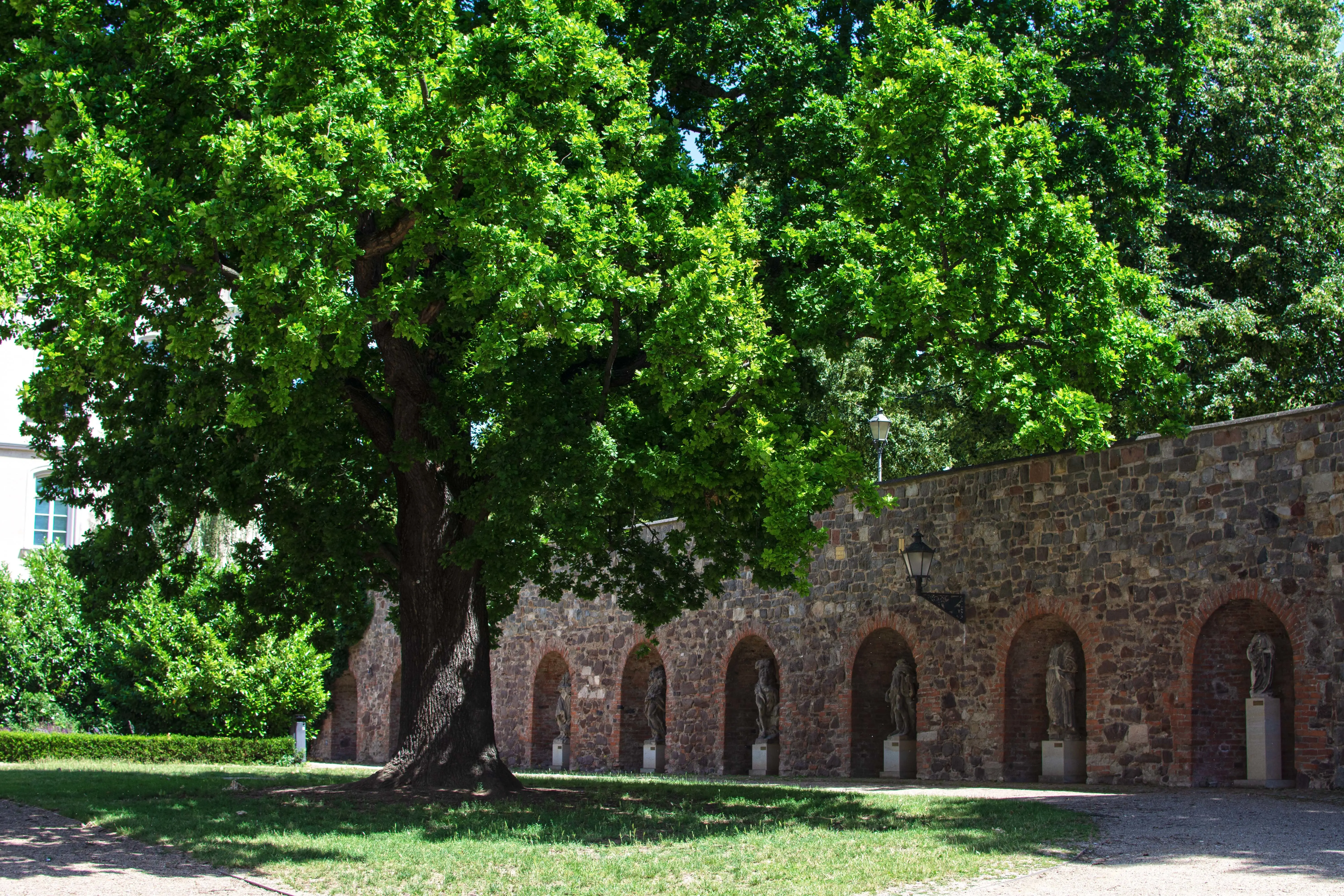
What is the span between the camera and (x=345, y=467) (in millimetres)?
13953

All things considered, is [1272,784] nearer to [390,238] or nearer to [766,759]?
[766,759]

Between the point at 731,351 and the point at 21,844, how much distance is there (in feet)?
20.7

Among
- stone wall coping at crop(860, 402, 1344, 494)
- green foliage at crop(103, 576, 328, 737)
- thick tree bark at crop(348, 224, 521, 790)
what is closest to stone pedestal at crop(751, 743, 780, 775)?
stone wall coping at crop(860, 402, 1344, 494)

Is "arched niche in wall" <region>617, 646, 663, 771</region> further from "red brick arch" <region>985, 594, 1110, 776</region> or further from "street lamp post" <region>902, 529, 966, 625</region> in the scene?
"red brick arch" <region>985, 594, 1110, 776</region>

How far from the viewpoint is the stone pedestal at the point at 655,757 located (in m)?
21.9

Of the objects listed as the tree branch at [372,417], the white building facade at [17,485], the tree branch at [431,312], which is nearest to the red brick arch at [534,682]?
the white building facade at [17,485]

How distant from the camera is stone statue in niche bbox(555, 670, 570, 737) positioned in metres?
24.2

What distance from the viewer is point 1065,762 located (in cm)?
1575

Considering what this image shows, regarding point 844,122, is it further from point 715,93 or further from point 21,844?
point 21,844

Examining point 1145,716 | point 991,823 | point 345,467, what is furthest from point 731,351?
point 1145,716

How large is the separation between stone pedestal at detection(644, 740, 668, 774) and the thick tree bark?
8.86 metres

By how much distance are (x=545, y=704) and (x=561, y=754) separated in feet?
4.59

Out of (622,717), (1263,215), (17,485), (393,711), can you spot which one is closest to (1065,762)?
(622,717)

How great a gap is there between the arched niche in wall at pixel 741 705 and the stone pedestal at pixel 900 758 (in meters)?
2.92
